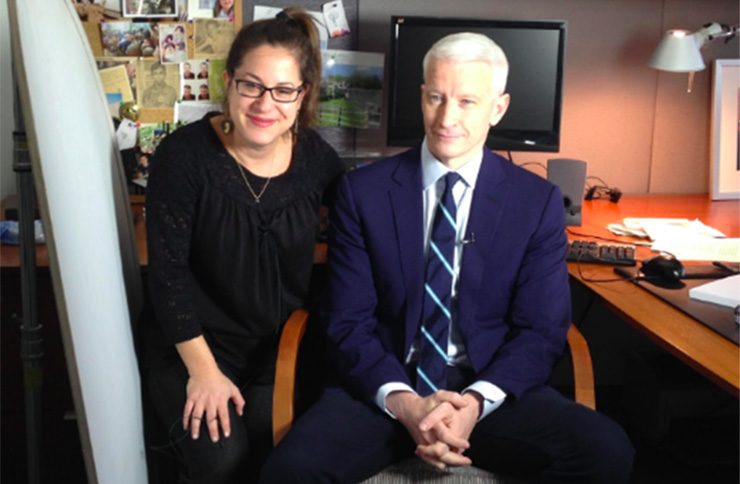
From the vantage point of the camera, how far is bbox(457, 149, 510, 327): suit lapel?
5.94ft

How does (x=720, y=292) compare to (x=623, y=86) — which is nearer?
(x=720, y=292)

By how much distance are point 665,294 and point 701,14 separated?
1.23 metres

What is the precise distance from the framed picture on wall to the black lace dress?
1.36 meters

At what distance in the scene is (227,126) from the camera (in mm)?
1863

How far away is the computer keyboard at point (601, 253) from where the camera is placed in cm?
206

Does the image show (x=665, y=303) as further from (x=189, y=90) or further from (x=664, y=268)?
(x=189, y=90)

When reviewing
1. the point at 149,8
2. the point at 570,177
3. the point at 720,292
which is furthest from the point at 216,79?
→ the point at 720,292

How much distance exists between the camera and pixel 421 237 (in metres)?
1.82

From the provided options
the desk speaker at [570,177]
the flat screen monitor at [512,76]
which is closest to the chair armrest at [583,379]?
the desk speaker at [570,177]

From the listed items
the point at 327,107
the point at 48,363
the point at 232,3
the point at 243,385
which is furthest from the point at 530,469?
the point at 232,3

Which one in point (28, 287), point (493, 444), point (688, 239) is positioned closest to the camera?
point (28, 287)

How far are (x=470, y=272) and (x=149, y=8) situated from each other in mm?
1280

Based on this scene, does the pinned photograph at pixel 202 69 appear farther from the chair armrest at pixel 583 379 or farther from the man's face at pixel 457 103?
the chair armrest at pixel 583 379

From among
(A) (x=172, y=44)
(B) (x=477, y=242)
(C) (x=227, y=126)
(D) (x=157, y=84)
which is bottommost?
(B) (x=477, y=242)
